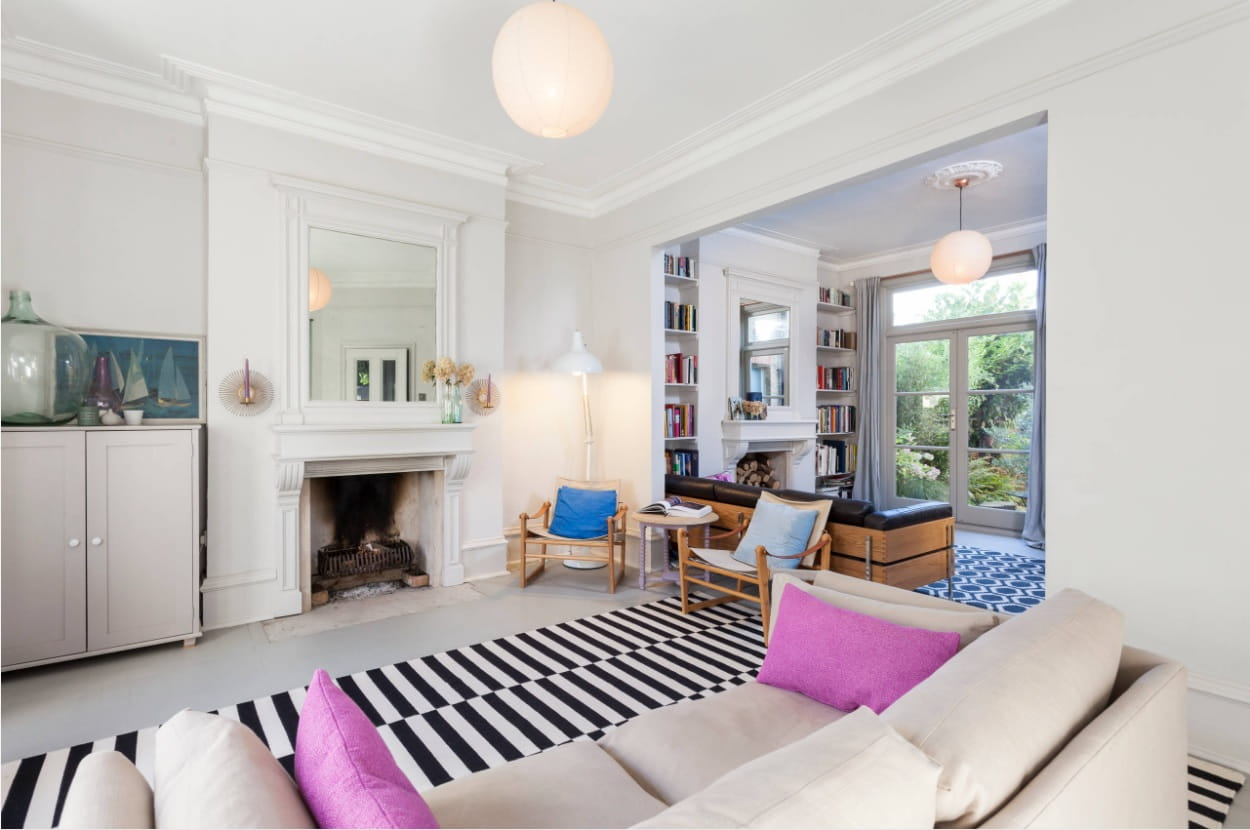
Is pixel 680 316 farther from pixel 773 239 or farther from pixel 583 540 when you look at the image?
pixel 583 540

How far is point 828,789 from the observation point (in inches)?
29.7

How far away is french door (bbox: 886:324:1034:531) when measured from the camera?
5.89 metres

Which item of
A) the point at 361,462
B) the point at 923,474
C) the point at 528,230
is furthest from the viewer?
the point at 923,474

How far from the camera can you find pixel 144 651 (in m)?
3.11

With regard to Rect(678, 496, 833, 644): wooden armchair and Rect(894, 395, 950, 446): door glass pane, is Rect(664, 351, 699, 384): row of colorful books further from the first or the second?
Rect(894, 395, 950, 446): door glass pane

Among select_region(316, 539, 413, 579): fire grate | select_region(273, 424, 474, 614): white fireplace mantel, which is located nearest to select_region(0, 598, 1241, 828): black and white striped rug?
select_region(273, 424, 474, 614): white fireplace mantel

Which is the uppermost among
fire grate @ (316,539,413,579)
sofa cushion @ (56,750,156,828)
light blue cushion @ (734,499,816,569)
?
sofa cushion @ (56,750,156,828)

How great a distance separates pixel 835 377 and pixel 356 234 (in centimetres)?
513

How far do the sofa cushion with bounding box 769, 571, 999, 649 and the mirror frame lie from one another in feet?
9.79

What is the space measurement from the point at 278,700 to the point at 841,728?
2.59m

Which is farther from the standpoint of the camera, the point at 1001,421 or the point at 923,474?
the point at 923,474

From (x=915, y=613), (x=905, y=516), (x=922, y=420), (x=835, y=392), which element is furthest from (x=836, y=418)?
(x=915, y=613)

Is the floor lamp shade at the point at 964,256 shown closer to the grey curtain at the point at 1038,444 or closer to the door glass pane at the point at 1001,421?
the grey curtain at the point at 1038,444

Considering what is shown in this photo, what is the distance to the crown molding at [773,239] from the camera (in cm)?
562
